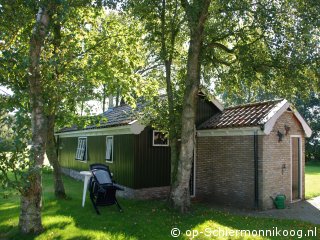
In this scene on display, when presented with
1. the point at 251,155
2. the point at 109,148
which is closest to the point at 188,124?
the point at 251,155

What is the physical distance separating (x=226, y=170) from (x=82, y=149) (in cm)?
987

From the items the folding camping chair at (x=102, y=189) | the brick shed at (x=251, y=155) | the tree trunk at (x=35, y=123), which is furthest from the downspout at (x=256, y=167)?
the tree trunk at (x=35, y=123)

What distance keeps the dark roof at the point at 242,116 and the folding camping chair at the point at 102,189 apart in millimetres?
5439

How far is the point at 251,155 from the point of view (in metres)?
13.1

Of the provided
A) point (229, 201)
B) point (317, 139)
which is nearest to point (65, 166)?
point (229, 201)

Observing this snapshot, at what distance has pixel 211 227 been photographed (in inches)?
371

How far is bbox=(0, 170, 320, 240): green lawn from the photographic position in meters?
8.84

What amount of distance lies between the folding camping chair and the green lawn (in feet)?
1.08

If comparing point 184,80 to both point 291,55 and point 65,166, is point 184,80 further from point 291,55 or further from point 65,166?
point 65,166

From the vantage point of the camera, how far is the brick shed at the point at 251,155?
12828 mm

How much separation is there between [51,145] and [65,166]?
435 inches

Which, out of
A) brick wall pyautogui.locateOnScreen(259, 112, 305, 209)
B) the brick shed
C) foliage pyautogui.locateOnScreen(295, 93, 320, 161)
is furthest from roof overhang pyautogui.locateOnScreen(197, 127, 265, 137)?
foliage pyautogui.locateOnScreen(295, 93, 320, 161)

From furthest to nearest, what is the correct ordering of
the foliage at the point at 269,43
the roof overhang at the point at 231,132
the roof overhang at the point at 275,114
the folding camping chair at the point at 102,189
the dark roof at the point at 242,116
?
the dark roof at the point at 242,116
the roof overhang at the point at 231,132
the roof overhang at the point at 275,114
the folding camping chair at the point at 102,189
the foliage at the point at 269,43

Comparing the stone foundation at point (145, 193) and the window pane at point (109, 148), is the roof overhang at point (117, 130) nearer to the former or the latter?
the window pane at point (109, 148)
